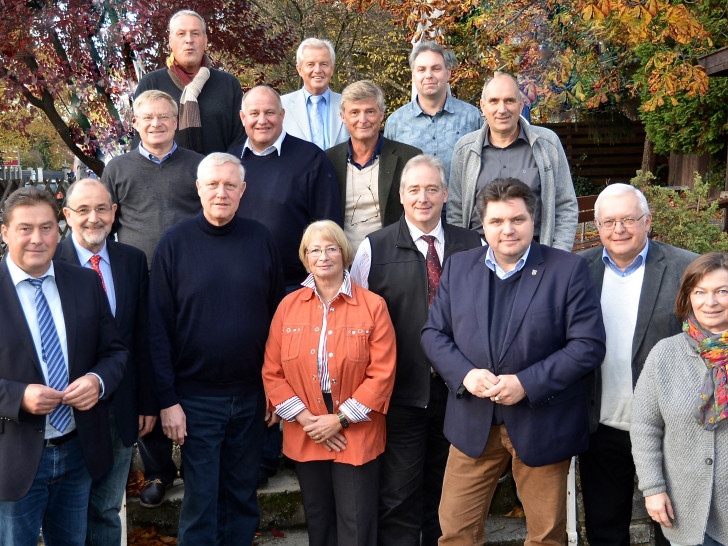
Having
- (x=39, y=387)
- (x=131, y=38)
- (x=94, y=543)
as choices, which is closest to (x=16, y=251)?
(x=39, y=387)

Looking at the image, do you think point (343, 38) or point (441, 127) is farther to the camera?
point (343, 38)

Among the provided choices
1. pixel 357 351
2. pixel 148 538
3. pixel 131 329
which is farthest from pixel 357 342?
pixel 148 538

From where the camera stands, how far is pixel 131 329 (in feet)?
12.8

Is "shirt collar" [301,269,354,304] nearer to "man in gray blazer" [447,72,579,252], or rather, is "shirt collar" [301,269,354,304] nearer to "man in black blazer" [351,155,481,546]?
"man in black blazer" [351,155,481,546]

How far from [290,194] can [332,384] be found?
51.3 inches

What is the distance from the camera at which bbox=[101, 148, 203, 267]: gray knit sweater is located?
4383 mm

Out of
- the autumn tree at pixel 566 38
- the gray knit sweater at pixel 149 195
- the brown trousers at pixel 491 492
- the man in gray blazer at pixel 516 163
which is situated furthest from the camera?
the autumn tree at pixel 566 38

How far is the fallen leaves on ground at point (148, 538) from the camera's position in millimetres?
4676

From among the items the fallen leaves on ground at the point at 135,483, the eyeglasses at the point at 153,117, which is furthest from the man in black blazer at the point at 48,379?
the fallen leaves on ground at the point at 135,483

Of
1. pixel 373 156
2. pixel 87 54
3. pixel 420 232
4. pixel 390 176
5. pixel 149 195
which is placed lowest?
pixel 420 232

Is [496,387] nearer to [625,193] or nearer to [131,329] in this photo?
[625,193]

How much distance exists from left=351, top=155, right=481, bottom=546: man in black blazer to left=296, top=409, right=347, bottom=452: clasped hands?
0.35 m

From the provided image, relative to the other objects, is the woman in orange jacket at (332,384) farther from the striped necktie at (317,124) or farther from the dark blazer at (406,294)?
the striped necktie at (317,124)

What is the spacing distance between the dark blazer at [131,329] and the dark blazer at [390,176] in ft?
4.62
